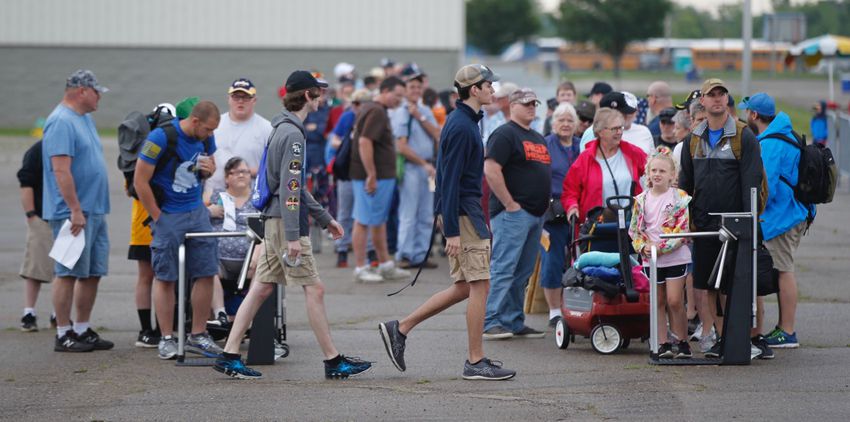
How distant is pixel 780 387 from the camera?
7586mm

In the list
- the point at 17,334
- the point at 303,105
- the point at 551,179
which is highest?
the point at 303,105

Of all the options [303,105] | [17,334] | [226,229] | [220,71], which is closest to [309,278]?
[303,105]

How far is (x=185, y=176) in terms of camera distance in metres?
8.83

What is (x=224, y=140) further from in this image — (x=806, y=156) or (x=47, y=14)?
Result: (x=47, y=14)

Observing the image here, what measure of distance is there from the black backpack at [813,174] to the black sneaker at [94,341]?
5225 millimetres

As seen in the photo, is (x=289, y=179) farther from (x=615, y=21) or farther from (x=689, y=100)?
(x=615, y=21)

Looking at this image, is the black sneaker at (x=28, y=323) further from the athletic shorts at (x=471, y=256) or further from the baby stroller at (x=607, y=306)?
the baby stroller at (x=607, y=306)

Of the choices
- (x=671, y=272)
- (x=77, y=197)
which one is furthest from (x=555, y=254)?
(x=77, y=197)

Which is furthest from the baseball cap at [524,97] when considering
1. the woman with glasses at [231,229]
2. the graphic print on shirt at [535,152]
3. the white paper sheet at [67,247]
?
the white paper sheet at [67,247]

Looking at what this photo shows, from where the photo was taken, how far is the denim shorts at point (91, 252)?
9.40m

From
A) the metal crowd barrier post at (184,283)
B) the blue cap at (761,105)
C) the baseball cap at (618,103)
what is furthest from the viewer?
the baseball cap at (618,103)

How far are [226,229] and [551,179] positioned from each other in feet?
8.68

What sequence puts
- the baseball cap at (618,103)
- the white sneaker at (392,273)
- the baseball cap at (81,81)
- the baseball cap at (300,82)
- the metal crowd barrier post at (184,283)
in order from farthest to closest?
the white sneaker at (392,273) → the baseball cap at (618,103) → the baseball cap at (81,81) → the metal crowd barrier post at (184,283) → the baseball cap at (300,82)

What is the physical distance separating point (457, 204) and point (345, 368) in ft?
4.28
